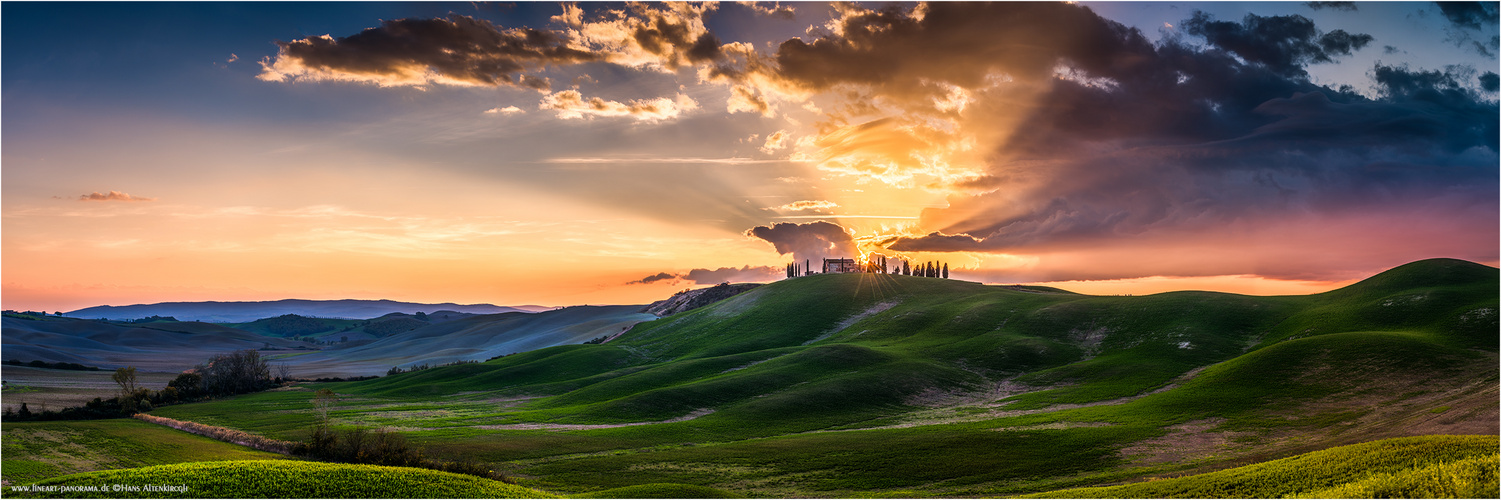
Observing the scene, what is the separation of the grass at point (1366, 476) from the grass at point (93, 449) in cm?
5174

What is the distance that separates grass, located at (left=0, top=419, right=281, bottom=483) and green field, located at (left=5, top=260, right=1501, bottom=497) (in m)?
13.4

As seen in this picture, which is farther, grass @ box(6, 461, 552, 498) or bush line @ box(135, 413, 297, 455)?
bush line @ box(135, 413, 297, 455)

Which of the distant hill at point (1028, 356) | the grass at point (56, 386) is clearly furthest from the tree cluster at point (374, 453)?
the grass at point (56, 386)

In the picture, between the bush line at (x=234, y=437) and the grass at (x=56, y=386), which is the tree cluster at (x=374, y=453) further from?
the grass at (x=56, y=386)

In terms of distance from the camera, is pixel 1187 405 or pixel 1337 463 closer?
pixel 1337 463

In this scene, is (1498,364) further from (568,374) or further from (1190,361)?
(568,374)

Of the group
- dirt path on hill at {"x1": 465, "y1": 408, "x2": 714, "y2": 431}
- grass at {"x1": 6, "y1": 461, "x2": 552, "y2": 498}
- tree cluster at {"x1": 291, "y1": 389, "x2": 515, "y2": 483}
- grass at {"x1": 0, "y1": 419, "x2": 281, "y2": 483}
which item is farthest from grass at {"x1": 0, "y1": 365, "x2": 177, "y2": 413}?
grass at {"x1": 6, "y1": 461, "x2": 552, "y2": 498}

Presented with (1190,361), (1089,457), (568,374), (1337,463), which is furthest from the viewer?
(568,374)

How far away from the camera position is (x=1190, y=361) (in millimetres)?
92312

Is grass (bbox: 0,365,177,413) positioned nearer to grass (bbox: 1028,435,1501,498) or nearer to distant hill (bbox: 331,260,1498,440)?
distant hill (bbox: 331,260,1498,440)

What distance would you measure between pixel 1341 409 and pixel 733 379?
62.5 meters

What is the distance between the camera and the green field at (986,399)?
46.6 metres

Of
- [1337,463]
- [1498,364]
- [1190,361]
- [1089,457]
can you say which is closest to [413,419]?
[1089,457]

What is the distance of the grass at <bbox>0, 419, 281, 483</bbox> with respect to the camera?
1538 inches
